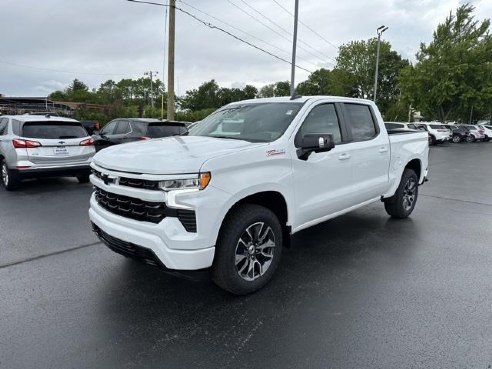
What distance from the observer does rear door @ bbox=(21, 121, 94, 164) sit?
831 centimetres

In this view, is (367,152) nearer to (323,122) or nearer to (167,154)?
(323,122)

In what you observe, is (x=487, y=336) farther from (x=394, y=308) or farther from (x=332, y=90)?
(x=332, y=90)

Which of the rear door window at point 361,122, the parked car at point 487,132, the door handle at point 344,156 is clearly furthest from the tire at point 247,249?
the parked car at point 487,132

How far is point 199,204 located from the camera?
3.13 metres

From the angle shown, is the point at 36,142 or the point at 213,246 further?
the point at 36,142

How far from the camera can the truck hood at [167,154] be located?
10.4 ft

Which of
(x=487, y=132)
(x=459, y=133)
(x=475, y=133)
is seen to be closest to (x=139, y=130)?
(x=459, y=133)

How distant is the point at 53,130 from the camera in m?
8.67

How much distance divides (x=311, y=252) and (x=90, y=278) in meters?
2.57

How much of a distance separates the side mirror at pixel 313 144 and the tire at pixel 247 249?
0.70 m

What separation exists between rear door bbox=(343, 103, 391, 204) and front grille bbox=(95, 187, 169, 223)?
257 centimetres

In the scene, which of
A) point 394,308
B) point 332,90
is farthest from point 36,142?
point 332,90

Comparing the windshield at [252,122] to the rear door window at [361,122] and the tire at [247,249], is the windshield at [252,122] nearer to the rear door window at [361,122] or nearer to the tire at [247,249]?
the tire at [247,249]

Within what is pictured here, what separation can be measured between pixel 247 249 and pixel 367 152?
2.35 metres
